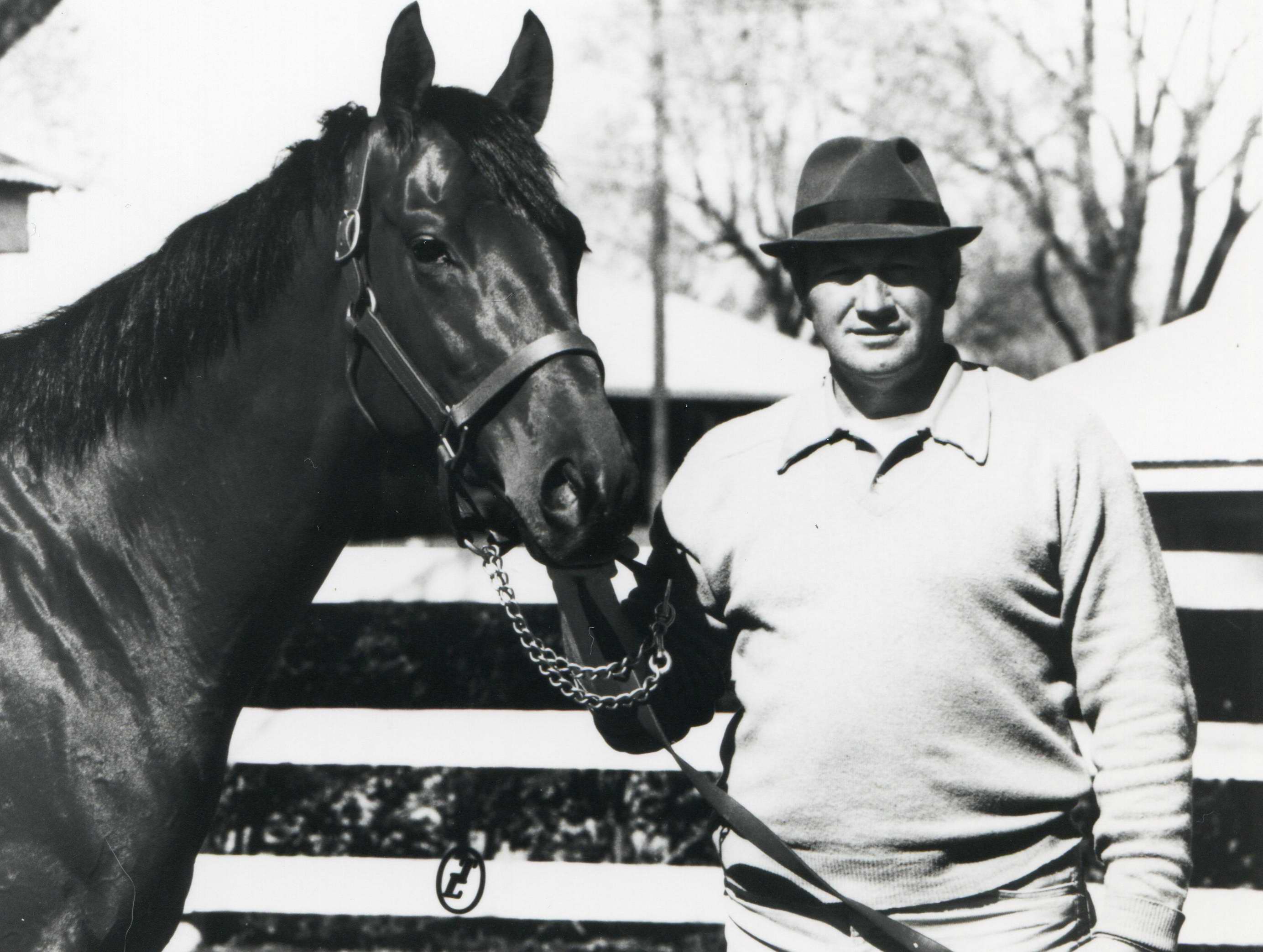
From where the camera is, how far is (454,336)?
2.11 m

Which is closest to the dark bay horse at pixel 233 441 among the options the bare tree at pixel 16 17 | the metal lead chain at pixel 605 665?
the metal lead chain at pixel 605 665

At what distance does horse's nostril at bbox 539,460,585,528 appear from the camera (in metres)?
2.01

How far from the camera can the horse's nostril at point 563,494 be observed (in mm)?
2008

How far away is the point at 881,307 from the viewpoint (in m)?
2.04

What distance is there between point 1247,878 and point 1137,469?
1.53 metres

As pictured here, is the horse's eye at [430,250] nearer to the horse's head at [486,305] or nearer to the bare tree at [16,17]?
the horse's head at [486,305]

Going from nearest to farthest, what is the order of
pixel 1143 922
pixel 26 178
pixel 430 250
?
pixel 1143 922 < pixel 430 250 < pixel 26 178

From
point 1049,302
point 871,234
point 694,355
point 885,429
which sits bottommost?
point 694,355

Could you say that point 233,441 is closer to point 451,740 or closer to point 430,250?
point 430,250

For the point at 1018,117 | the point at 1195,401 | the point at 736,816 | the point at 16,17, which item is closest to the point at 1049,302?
the point at 1018,117

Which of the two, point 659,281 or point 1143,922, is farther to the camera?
point 659,281

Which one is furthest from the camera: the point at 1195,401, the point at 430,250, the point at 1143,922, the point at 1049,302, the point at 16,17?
the point at 1049,302

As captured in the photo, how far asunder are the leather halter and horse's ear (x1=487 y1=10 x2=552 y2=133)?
336 mm

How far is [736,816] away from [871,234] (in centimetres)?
94
